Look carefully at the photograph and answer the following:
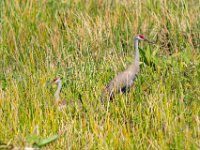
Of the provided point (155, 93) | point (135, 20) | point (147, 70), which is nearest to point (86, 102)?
point (155, 93)

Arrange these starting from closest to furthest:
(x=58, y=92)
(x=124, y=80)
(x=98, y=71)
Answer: (x=58, y=92) < (x=124, y=80) < (x=98, y=71)

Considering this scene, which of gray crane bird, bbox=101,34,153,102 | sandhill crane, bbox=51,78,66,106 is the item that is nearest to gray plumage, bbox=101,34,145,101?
gray crane bird, bbox=101,34,153,102

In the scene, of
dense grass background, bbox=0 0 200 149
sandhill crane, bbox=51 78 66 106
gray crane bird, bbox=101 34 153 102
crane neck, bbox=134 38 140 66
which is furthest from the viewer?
crane neck, bbox=134 38 140 66

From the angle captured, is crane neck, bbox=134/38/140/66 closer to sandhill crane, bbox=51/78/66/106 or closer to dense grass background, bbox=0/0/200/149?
dense grass background, bbox=0/0/200/149

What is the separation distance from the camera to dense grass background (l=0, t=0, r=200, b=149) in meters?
4.53

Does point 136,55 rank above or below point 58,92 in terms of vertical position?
above

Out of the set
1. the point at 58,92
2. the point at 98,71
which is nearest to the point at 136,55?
the point at 98,71

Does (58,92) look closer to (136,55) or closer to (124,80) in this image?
(124,80)

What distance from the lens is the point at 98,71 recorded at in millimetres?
5781

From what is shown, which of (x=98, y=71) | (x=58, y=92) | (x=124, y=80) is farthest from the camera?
(x=98, y=71)

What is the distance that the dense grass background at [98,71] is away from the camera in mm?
4527

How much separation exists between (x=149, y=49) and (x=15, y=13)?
1.57 meters

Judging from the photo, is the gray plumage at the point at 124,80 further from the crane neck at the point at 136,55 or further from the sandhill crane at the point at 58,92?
the sandhill crane at the point at 58,92

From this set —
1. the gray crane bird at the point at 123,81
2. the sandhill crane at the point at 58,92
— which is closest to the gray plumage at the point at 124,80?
the gray crane bird at the point at 123,81
